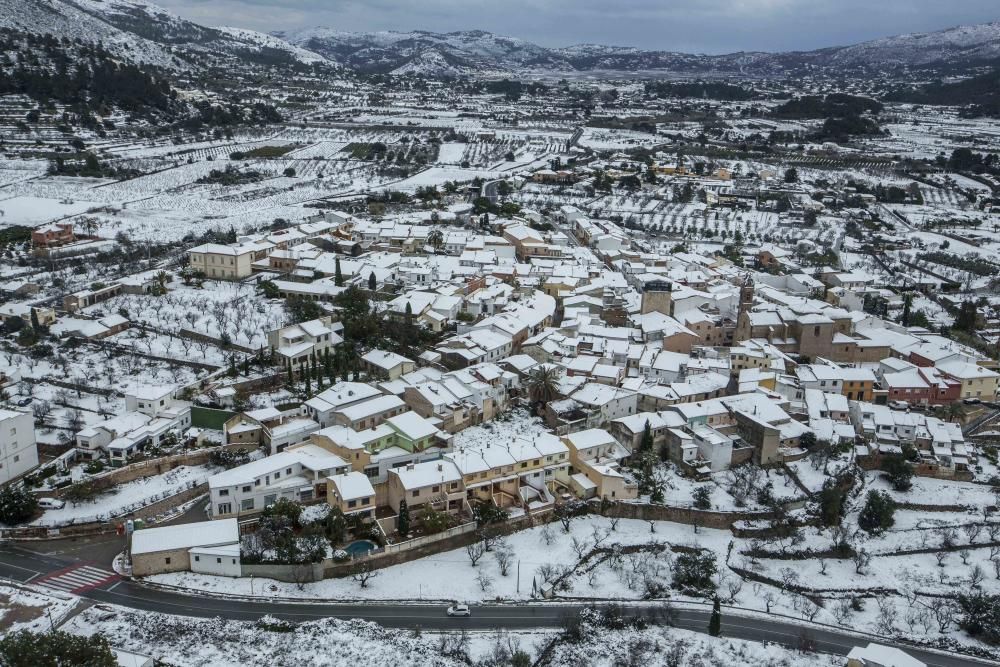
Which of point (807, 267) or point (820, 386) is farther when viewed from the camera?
point (807, 267)

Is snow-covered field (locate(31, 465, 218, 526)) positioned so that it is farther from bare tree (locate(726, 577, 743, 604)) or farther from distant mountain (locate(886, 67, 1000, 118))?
distant mountain (locate(886, 67, 1000, 118))

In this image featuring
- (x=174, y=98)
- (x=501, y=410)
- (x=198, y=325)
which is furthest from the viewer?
(x=174, y=98)

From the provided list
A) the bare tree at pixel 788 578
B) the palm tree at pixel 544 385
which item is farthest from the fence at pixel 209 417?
the bare tree at pixel 788 578

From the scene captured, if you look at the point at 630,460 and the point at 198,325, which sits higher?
the point at 198,325

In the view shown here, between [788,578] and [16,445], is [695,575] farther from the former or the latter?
[16,445]

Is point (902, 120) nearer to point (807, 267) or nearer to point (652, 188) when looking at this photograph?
point (652, 188)

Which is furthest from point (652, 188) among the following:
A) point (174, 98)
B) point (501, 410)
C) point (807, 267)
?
point (174, 98)

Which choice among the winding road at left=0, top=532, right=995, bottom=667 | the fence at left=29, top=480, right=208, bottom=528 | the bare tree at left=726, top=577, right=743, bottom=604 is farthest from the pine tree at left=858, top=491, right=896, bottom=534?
the fence at left=29, top=480, right=208, bottom=528
